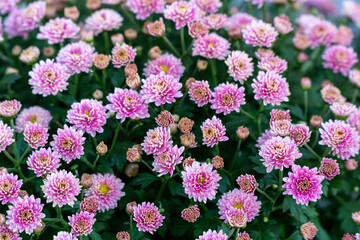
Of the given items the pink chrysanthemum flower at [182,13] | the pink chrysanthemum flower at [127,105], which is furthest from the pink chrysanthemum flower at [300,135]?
the pink chrysanthemum flower at [182,13]

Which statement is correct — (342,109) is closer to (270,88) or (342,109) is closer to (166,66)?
→ (270,88)

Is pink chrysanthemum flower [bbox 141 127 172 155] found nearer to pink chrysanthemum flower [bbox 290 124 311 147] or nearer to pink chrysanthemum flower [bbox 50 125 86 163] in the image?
pink chrysanthemum flower [bbox 50 125 86 163]

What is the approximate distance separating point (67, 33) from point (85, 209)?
93 centimetres

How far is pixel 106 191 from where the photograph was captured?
1.68 meters

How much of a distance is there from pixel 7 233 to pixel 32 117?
62cm

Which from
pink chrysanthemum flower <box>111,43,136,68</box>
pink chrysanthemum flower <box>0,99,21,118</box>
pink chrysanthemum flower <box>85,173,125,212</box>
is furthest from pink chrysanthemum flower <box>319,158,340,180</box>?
pink chrysanthemum flower <box>0,99,21,118</box>

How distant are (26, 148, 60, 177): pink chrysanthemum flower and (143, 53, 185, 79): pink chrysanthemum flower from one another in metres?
0.59

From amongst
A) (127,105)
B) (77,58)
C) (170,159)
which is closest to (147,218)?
(170,159)

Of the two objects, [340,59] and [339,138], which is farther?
[340,59]

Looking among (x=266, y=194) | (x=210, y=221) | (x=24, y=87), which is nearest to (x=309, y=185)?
(x=266, y=194)

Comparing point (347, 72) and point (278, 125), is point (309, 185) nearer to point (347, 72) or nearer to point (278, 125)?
point (278, 125)

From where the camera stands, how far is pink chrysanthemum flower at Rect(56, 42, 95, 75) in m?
1.84

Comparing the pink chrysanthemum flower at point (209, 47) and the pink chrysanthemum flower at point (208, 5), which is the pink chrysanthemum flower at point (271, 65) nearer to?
the pink chrysanthemum flower at point (209, 47)

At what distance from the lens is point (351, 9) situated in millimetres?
2826
